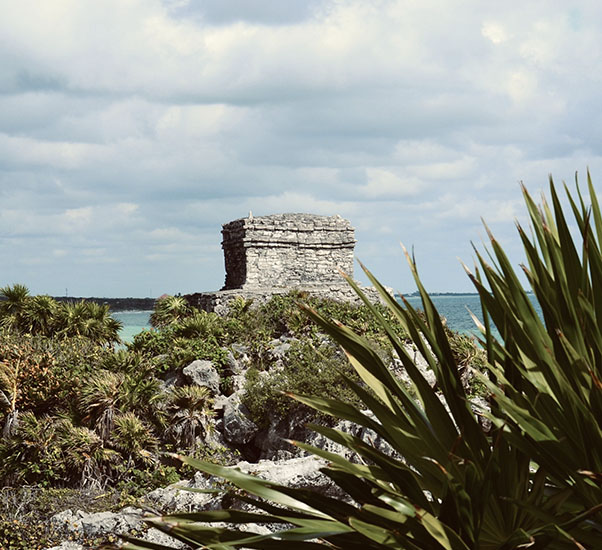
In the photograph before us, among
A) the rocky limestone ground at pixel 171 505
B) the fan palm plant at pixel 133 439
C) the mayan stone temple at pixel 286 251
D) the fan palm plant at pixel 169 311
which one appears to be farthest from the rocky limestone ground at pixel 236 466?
→ the mayan stone temple at pixel 286 251

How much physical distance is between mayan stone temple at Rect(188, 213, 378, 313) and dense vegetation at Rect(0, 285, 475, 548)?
3.46 metres

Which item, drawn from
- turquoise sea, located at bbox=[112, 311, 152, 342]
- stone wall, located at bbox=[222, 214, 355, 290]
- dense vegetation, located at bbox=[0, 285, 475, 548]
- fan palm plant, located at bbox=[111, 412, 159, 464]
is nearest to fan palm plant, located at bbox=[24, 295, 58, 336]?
dense vegetation, located at bbox=[0, 285, 475, 548]

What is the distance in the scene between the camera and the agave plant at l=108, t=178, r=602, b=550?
2.14m

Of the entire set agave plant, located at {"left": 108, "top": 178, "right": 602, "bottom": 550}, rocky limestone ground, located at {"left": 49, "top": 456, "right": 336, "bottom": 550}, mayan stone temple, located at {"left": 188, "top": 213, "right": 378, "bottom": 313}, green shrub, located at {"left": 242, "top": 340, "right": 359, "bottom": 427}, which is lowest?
rocky limestone ground, located at {"left": 49, "top": 456, "right": 336, "bottom": 550}

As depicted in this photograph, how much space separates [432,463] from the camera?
90.6 inches

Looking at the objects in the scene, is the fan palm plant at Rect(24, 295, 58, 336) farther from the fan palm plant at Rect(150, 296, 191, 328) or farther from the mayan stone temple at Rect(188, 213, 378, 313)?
the mayan stone temple at Rect(188, 213, 378, 313)

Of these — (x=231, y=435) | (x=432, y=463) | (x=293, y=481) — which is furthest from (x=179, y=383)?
(x=432, y=463)

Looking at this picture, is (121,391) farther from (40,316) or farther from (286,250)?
(286,250)

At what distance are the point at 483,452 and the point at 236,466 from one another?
574 centimetres

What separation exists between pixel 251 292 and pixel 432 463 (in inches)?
603

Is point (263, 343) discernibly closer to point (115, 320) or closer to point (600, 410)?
point (115, 320)

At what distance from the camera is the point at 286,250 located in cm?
1997

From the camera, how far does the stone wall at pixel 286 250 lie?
19609 millimetres

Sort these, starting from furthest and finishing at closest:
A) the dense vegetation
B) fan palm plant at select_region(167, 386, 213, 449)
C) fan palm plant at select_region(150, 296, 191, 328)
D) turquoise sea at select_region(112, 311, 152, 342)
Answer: fan palm plant at select_region(150, 296, 191, 328) < turquoise sea at select_region(112, 311, 152, 342) < fan palm plant at select_region(167, 386, 213, 449) < the dense vegetation
